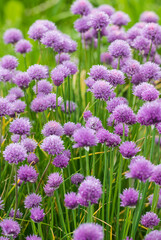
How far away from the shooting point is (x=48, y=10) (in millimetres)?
4879

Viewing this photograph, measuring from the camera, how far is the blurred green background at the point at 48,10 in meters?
3.96

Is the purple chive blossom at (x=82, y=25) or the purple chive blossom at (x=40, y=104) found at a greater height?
the purple chive blossom at (x=82, y=25)

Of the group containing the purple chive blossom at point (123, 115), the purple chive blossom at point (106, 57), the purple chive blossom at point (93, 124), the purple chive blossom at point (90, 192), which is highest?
the purple chive blossom at point (106, 57)

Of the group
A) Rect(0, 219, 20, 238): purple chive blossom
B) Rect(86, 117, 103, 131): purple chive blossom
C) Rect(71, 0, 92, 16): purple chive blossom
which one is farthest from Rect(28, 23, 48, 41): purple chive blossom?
Rect(0, 219, 20, 238): purple chive blossom

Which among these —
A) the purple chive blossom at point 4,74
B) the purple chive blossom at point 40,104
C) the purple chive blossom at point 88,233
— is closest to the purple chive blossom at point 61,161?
the purple chive blossom at point 40,104

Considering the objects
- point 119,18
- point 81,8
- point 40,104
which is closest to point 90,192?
point 40,104

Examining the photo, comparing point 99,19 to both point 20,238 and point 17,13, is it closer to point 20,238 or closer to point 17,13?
point 20,238

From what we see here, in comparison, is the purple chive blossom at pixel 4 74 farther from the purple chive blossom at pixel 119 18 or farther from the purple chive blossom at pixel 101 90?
the purple chive blossom at pixel 119 18

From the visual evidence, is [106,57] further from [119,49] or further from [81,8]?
[119,49]

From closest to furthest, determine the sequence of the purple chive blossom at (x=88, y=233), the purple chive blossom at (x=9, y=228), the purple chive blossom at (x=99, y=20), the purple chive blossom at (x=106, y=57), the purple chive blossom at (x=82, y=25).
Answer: the purple chive blossom at (x=88, y=233) → the purple chive blossom at (x=9, y=228) → the purple chive blossom at (x=99, y=20) → the purple chive blossom at (x=82, y=25) → the purple chive blossom at (x=106, y=57)

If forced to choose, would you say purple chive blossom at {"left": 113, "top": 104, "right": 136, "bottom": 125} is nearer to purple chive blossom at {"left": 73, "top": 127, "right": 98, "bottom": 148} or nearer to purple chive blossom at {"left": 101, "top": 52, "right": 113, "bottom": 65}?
purple chive blossom at {"left": 73, "top": 127, "right": 98, "bottom": 148}

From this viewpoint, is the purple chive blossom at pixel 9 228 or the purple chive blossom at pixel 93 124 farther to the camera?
the purple chive blossom at pixel 93 124

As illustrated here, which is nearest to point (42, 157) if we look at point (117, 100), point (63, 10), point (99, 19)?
point (117, 100)

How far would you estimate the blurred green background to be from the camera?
3.96m
